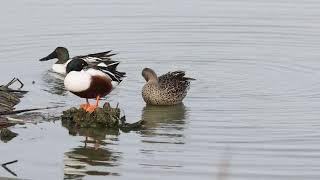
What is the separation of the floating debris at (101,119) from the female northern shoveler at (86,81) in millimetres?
153

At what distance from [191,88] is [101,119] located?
322 centimetres

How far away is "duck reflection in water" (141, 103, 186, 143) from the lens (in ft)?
36.1

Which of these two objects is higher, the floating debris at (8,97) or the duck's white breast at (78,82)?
the duck's white breast at (78,82)

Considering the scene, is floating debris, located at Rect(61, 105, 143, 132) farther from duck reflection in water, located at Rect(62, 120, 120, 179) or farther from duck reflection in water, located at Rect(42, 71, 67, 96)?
duck reflection in water, located at Rect(42, 71, 67, 96)

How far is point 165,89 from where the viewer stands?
12.9m

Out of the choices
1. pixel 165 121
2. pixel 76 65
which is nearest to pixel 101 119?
pixel 76 65

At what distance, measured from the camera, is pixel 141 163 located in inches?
376

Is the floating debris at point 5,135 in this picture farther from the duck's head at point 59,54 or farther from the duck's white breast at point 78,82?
the duck's head at point 59,54

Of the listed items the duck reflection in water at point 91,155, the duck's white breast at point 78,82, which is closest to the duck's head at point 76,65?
the duck's white breast at point 78,82

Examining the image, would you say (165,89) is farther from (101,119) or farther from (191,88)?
(101,119)

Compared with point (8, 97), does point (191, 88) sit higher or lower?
higher

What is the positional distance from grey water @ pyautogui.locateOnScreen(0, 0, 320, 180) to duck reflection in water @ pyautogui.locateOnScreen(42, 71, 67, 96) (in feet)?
0.14

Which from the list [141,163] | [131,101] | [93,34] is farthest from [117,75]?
[93,34]

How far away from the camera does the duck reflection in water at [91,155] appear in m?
9.23
